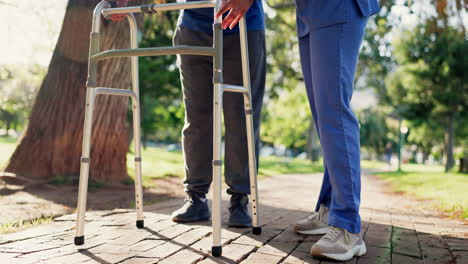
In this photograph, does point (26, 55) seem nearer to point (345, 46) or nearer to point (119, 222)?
point (119, 222)

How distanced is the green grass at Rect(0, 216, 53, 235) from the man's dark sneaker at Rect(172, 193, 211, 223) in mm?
962

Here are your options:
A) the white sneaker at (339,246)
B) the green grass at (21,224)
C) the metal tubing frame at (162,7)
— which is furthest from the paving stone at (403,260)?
the green grass at (21,224)

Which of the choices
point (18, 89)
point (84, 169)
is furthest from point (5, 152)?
point (18, 89)

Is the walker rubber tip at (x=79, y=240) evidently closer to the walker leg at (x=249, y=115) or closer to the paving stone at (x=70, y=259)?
the paving stone at (x=70, y=259)

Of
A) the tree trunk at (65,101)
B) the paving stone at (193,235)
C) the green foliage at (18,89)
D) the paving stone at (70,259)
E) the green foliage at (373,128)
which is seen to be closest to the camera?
the paving stone at (70,259)

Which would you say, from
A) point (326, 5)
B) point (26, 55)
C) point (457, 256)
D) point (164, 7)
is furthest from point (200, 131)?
point (26, 55)

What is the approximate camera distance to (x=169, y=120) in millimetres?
27234

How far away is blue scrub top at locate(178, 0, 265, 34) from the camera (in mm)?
3232

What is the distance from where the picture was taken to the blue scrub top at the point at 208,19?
3.23m

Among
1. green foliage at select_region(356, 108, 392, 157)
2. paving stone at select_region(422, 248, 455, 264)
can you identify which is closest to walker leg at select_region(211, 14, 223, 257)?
paving stone at select_region(422, 248, 455, 264)

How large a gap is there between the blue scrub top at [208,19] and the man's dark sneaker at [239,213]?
1.20 meters

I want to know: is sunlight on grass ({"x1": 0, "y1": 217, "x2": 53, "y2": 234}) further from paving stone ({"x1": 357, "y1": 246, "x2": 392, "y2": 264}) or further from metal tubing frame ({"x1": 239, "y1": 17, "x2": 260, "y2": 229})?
paving stone ({"x1": 357, "y1": 246, "x2": 392, "y2": 264})

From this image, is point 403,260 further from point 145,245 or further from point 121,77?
point 121,77

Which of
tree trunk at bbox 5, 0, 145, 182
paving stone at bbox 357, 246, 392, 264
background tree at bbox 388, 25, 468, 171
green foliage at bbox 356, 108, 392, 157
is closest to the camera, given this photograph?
paving stone at bbox 357, 246, 392, 264
